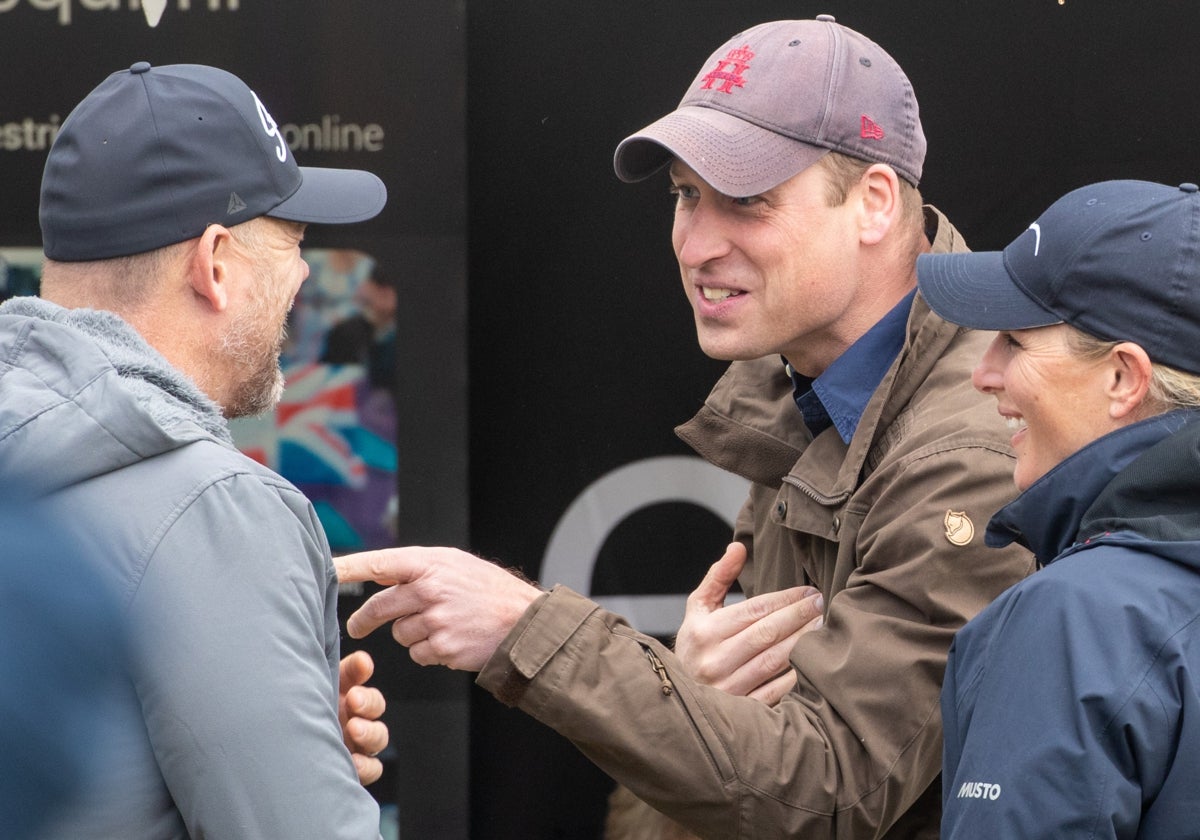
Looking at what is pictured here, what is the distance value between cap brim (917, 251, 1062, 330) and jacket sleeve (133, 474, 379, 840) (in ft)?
2.70

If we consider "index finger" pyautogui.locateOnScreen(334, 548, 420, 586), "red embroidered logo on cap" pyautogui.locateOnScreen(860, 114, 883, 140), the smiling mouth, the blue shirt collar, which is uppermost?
"red embroidered logo on cap" pyautogui.locateOnScreen(860, 114, 883, 140)

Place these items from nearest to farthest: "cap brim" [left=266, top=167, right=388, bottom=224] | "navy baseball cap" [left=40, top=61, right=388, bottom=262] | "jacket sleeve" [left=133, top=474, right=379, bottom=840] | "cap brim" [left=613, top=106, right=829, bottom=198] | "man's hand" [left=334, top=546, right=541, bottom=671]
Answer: "jacket sleeve" [left=133, top=474, right=379, bottom=840], "navy baseball cap" [left=40, top=61, right=388, bottom=262], "cap brim" [left=266, top=167, right=388, bottom=224], "man's hand" [left=334, top=546, right=541, bottom=671], "cap brim" [left=613, top=106, right=829, bottom=198]

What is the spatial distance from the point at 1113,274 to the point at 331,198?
0.97m

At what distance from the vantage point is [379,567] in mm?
2053

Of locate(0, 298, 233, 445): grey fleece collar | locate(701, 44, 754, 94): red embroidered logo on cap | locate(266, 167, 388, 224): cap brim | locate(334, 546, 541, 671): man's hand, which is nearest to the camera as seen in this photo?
locate(0, 298, 233, 445): grey fleece collar

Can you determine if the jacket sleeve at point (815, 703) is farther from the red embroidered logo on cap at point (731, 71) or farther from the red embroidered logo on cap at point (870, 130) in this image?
the red embroidered logo on cap at point (731, 71)

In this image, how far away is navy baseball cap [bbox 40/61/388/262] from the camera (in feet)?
5.74

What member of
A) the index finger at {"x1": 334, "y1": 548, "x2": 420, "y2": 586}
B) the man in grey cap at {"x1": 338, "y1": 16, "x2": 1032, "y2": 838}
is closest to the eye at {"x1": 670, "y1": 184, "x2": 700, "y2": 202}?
the man in grey cap at {"x1": 338, "y1": 16, "x2": 1032, "y2": 838}

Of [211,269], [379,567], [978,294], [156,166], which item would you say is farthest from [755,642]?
[156,166]

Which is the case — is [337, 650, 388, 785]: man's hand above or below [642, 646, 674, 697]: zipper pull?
below

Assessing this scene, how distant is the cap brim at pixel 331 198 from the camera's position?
6.30ft

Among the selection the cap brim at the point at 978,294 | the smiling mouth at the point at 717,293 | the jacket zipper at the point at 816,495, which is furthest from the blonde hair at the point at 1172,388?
the smiling mouth at the point at 717,293

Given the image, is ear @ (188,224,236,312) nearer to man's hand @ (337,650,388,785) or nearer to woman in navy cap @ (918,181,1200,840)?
man's hand @ (337,650,388,785)

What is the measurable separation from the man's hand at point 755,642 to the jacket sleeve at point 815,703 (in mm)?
166
